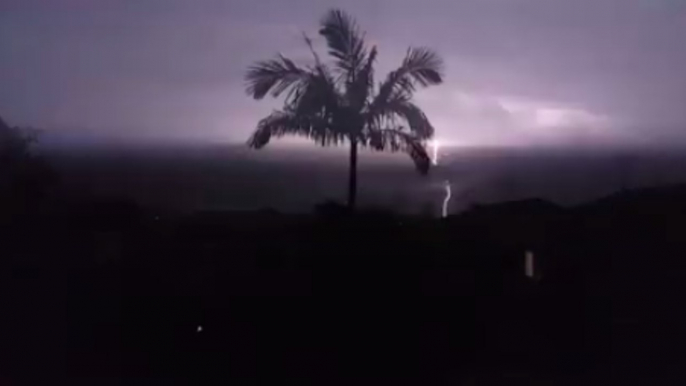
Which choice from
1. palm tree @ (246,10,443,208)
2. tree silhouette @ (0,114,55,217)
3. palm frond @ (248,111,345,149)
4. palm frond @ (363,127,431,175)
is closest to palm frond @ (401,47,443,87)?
palm tree @ (246,10,443,208)

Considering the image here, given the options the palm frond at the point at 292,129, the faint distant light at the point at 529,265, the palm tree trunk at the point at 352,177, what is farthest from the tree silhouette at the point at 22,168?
the faint distant light at the point at 529,265

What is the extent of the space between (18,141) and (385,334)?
113 centimetres

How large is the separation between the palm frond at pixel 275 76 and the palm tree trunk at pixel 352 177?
23cm

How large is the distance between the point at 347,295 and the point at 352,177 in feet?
1.04

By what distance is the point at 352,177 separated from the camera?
82.0 inches

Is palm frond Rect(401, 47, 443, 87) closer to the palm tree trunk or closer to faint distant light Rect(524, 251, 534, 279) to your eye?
the palm tree trunk

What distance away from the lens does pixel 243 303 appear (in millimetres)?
2109

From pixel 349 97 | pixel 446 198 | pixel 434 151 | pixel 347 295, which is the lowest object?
pixel 347 295

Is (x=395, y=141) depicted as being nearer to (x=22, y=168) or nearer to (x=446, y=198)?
(x=446, y=198)

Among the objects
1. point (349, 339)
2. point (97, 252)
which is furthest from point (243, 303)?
point (97, 252)

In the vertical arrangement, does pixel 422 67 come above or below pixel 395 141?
above

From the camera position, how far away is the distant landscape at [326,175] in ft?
6.88

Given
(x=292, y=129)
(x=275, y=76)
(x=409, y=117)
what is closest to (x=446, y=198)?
(x=409, y=117)

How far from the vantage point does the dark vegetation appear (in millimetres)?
2104
